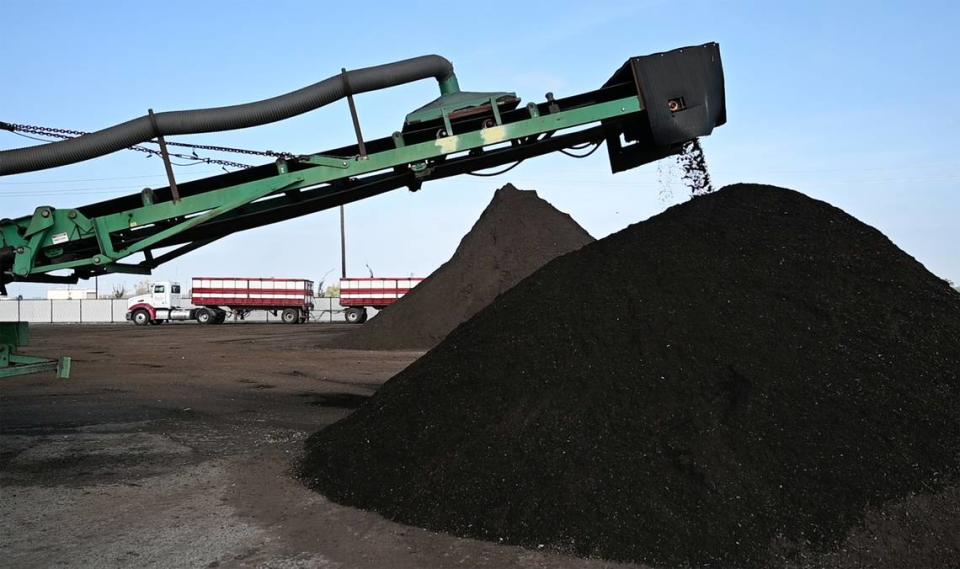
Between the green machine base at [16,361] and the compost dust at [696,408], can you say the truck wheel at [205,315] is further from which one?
the compost dust at [696,408]

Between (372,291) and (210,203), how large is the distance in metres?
29.2

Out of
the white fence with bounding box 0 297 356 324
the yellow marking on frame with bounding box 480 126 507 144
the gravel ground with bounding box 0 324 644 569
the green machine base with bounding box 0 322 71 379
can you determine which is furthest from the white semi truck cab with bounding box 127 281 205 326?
the yellow marking on frame with bounding box 480 126 507 144

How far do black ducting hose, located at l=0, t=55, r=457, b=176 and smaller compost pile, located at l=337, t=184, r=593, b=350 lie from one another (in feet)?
45.8

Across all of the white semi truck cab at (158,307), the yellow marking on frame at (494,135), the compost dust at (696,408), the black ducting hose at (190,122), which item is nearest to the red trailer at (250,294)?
the white semi truck cab at (158,307)

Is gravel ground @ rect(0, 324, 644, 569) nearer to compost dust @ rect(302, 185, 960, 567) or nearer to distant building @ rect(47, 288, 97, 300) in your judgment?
compost dust @ rect(302, 185, 960, 567)

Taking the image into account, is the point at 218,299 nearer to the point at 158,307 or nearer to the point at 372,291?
the point at 158,307

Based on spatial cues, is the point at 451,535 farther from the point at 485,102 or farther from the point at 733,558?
the point at 485,102

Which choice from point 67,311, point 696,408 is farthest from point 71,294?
point 696,408

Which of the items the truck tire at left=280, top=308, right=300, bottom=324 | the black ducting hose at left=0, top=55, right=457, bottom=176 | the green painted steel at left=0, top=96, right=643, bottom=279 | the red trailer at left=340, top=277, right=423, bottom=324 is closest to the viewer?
the black ducting hose at left=0, top=55, right=457, bottom=176

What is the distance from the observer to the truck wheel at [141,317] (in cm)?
3531

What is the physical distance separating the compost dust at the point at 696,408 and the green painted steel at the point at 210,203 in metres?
1.34

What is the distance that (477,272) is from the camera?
2038 centimetres

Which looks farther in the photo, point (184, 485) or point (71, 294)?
point (71, 294)

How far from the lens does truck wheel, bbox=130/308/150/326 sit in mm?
35312
